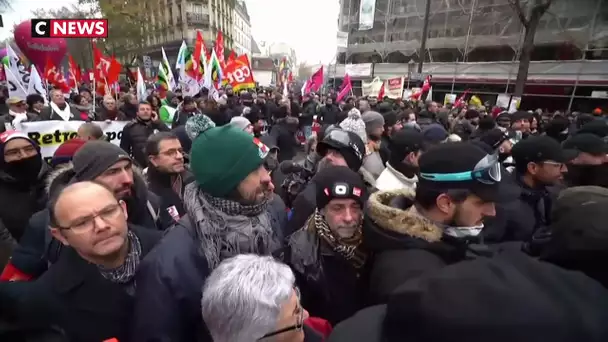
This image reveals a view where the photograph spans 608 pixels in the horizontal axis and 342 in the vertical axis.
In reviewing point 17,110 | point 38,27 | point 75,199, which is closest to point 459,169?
point 75,199

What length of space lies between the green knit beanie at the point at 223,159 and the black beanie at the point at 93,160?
94 cm

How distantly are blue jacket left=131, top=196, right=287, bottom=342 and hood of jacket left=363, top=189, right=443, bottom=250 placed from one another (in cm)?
78

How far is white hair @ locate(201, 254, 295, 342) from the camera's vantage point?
3.77ft

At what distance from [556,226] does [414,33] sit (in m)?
29.9

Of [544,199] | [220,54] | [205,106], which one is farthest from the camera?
[220,54]

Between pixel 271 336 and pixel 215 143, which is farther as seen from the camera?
pixel 215 143

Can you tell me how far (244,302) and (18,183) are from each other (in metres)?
2.76

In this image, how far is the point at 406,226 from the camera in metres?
1.48

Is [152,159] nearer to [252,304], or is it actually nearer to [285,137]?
[252,304]

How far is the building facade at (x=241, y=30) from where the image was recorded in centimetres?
7016

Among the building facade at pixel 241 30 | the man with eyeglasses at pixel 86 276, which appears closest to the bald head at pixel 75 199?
the man with eyeglasses at pixel 86 276

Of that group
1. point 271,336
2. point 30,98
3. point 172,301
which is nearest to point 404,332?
point 271,336

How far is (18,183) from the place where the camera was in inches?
112

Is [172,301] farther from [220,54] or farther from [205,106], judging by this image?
[220,54]
